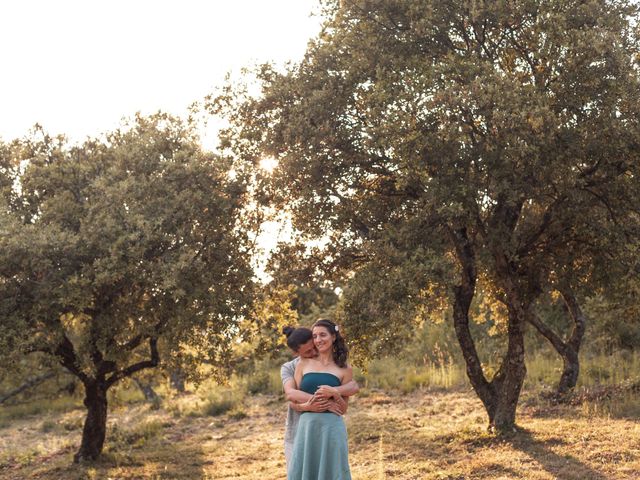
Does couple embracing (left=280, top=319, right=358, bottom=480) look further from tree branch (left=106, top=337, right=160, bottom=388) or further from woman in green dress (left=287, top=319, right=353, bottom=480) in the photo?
tree branch (left=106, top=337, right=160, bottom=388)

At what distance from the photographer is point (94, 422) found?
54.4 ft

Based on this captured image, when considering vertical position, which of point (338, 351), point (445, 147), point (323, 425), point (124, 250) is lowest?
point (323, 425)

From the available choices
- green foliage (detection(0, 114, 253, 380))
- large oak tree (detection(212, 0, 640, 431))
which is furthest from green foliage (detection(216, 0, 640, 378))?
green foliage (detection(0, 114, 253, 380))

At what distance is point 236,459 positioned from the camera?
16.6 metres

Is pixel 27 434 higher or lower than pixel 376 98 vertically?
lower

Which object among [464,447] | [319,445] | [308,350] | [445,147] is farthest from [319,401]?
[464,447]

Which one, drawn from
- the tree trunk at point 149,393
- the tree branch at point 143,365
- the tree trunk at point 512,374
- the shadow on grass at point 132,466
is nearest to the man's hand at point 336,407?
the shadow on grass at point 132,466

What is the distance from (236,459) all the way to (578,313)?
395 inches

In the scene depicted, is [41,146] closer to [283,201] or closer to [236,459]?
[283,201]

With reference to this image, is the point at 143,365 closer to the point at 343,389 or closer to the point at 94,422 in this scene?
the point at 94,422

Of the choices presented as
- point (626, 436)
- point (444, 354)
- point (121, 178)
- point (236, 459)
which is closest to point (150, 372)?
point (236, 459)

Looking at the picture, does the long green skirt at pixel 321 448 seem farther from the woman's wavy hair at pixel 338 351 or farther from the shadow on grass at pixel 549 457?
the shadow on grass at pixel 549 457

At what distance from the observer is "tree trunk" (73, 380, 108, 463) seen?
1644 cm

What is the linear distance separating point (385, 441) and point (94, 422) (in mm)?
6732
